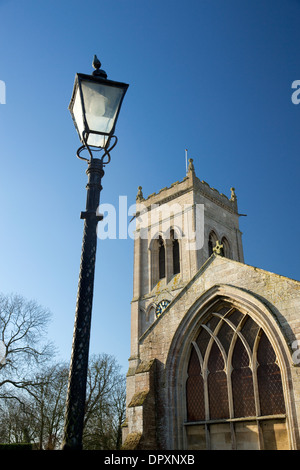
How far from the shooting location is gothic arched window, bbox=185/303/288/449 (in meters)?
10.00

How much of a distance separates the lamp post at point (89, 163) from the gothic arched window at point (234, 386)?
740cm

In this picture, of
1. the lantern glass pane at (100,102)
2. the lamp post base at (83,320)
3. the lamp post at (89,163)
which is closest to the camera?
the lamp post base at (83,320)

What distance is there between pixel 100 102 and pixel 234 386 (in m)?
8.68

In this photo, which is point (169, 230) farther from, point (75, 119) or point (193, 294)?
point (75, 119)

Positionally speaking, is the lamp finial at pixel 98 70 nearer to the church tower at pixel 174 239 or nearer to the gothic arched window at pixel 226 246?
the church tower at pixel 174 239

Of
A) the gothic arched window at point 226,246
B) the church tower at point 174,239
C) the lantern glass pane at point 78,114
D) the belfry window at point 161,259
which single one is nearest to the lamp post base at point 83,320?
the lantern glass pane at point 78,114

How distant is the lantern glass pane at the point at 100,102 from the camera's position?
15.4 ft

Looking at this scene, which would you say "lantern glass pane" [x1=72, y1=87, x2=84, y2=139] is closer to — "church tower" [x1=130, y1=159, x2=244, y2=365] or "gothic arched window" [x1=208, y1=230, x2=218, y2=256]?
"church tower" [x1=130, y1=159, x2=244, y2=365]

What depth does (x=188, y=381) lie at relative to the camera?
461 inches

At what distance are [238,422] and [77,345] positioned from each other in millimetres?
7978

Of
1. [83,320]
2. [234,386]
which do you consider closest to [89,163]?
[83,320]

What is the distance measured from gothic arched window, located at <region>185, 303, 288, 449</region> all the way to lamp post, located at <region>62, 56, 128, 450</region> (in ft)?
24.3

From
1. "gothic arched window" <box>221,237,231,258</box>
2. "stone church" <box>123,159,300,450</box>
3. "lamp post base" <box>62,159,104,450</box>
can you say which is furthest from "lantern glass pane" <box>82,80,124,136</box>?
"gothic arched window" <box>221,237,231,258</box>

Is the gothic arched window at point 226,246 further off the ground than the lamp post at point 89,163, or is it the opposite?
the gothic arched window at point 226,246
